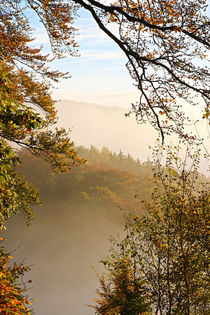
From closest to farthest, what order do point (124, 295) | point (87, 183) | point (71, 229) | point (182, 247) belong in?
point (182, 247) < point (124, 295) < point (71, 229) < point (87, 183)

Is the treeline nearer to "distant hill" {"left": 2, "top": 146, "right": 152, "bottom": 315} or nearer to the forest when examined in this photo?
"distant hill" {"left": 2, "top": 146, "right": 152, "bottom": 315}

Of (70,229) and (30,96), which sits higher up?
(70,229)

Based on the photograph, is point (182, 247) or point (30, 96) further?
point (30, 96)

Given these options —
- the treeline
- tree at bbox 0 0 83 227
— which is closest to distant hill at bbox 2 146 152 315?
the treeline

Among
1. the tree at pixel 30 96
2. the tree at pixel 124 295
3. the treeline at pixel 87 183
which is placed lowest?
the tree at pixel 124 295

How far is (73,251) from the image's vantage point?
40.4 metres

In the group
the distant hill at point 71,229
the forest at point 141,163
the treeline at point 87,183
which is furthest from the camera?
the treeline at point 87,183

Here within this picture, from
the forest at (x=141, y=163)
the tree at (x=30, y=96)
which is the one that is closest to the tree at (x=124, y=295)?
the forest at (x=141, y=163)

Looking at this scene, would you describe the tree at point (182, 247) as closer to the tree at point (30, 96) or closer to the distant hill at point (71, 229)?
the tree at point (30, 96)

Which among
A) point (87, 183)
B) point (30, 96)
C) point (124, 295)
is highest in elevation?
point (87, 183)

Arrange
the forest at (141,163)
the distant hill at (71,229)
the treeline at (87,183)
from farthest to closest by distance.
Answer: the treeline at (87,183) < the distant hill at (71,229) < the forest at (141,163)

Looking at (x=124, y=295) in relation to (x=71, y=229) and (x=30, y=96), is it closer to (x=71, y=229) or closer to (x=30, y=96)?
(x=30, y=96)

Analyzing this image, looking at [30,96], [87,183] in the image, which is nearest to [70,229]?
[87,183]

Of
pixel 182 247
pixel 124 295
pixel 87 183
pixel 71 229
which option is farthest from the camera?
pixel 87 183
